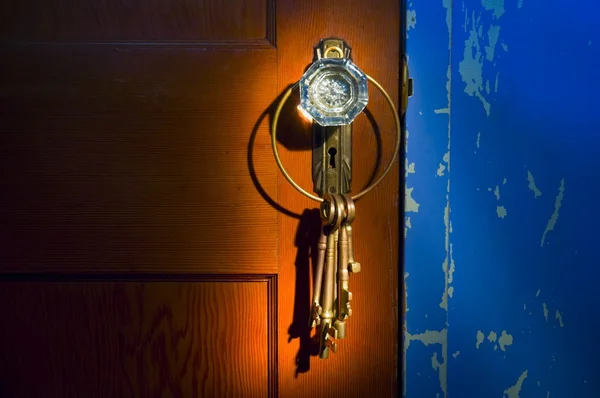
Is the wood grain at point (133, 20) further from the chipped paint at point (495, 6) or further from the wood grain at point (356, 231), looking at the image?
the chipped paint at point (495, 6)

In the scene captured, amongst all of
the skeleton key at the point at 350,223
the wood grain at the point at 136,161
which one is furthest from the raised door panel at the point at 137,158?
the skeleton key at the point at 350,223

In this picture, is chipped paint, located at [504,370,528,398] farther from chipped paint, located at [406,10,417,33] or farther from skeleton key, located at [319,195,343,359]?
chipped paint, located at [406,10,417,33]

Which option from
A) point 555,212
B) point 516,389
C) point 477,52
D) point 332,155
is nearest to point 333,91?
point 332,155

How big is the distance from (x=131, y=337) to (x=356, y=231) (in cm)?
30

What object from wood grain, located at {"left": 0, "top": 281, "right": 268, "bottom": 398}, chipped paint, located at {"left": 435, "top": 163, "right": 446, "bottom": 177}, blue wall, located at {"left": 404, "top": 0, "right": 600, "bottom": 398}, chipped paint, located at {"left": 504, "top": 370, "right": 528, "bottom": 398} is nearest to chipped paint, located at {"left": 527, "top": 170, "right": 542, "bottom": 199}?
blue wall, located at {"left": 404, "top": 0, "right": 600, "bottom": 398}

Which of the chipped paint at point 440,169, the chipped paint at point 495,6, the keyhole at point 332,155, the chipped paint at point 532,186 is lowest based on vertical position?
the chipped paint at point 532,186

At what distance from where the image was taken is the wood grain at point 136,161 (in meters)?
0.51

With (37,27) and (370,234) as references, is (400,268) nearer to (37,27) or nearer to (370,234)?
(370,234)

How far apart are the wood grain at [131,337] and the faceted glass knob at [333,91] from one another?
0.22 metres

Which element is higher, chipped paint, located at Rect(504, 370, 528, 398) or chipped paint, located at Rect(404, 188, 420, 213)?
chipped paint, located at Rect(404, 188, 420, 213)

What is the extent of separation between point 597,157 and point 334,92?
33 cm

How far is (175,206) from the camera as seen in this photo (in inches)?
20.2

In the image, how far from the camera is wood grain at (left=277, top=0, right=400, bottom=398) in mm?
505

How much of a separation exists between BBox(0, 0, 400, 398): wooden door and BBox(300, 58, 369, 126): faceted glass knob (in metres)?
0.06
